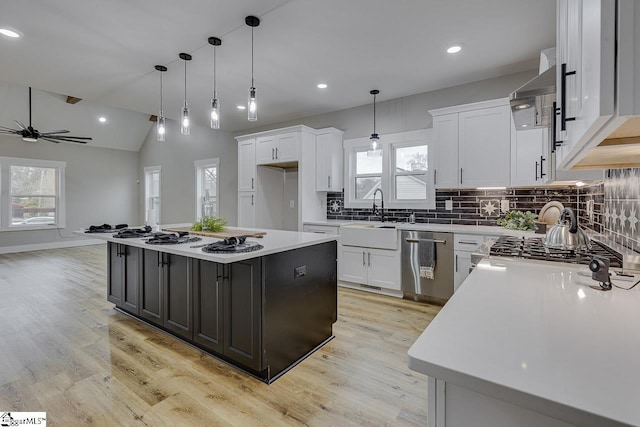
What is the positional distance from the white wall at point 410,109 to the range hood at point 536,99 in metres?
2.14

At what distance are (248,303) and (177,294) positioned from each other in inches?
33.4

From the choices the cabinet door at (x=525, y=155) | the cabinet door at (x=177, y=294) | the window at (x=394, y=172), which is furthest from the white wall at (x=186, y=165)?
the cabinet door at (x=525, y=155)

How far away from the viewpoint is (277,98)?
450cm

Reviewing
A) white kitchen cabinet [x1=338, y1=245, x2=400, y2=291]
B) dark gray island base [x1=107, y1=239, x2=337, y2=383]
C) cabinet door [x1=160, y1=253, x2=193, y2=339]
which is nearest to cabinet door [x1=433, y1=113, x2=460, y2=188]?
white kitchen cabinet [x1=338, y1=245, x2=400, y2=291]

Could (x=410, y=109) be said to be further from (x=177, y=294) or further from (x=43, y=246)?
(x=43, y=246)

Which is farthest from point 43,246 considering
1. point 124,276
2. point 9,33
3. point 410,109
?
point 410,109

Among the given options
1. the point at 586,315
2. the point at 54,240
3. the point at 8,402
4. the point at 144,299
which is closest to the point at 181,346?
the point at 144,299

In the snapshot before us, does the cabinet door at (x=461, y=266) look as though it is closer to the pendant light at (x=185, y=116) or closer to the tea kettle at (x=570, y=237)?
the tea kettle at (x=570, y=237)

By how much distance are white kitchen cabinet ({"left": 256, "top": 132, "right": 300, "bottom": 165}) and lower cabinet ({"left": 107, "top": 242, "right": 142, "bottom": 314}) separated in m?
2.45

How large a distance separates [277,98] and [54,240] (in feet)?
23.8

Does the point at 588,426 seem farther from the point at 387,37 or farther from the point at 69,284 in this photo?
the point at 69,284

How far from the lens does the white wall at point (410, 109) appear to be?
146 inches

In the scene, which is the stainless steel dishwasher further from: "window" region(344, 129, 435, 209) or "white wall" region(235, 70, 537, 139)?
"white wall" region(235, 70, 537, 139)

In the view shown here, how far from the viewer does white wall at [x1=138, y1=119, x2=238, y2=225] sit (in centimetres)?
650
